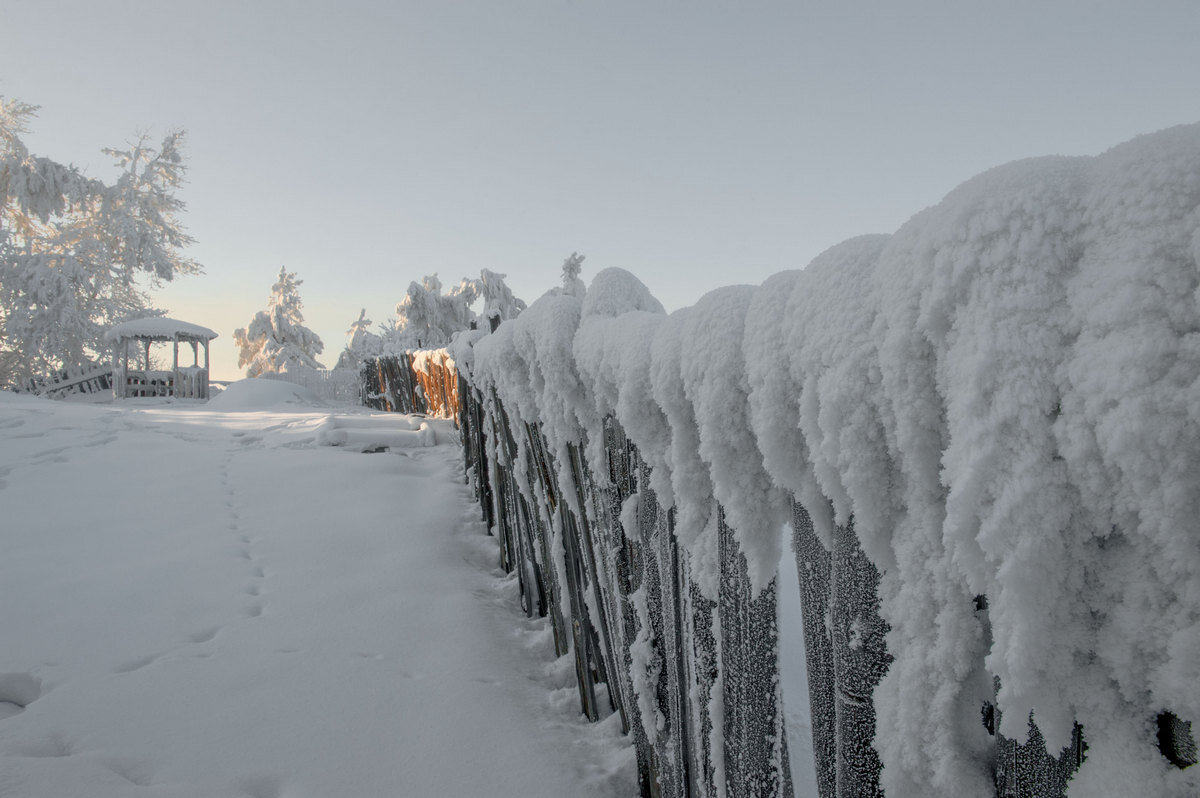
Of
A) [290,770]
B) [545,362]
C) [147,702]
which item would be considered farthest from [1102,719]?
[147,702]

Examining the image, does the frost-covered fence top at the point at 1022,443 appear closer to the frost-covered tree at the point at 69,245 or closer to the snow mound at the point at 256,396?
the snow mound at the point at 256,396

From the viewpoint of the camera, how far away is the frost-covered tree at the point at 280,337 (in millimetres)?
34469

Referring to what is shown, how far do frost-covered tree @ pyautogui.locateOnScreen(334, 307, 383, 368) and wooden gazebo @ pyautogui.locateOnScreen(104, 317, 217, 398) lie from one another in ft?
32.0

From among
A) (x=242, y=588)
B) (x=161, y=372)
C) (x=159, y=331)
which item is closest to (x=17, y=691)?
(x=242, y=588)

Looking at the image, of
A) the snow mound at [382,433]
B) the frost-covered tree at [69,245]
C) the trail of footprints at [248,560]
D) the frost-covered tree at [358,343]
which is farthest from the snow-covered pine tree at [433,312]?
the trail of footprints at [248,560]

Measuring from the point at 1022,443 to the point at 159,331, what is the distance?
929 inches

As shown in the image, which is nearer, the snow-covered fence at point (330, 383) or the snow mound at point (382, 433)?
the snow mound at point (382, 433)

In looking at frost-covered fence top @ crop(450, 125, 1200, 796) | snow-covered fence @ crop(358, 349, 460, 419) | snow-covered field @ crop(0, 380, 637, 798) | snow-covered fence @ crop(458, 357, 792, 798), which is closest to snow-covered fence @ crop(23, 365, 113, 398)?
snow-covered fence @ crop(358, 349, 460, 419)

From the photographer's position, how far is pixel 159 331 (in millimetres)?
19312

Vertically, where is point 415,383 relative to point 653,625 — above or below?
above

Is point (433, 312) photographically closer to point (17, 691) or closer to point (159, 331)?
point (159, 331)

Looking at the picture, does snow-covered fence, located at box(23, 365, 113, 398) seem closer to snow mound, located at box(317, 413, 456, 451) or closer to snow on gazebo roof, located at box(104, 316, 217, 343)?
snow on gazebo roof, located at box(104, 316, 217, 343)

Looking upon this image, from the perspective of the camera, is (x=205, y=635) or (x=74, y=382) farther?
(x=74, y=382)

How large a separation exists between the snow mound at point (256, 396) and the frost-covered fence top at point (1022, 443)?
1536 cm
